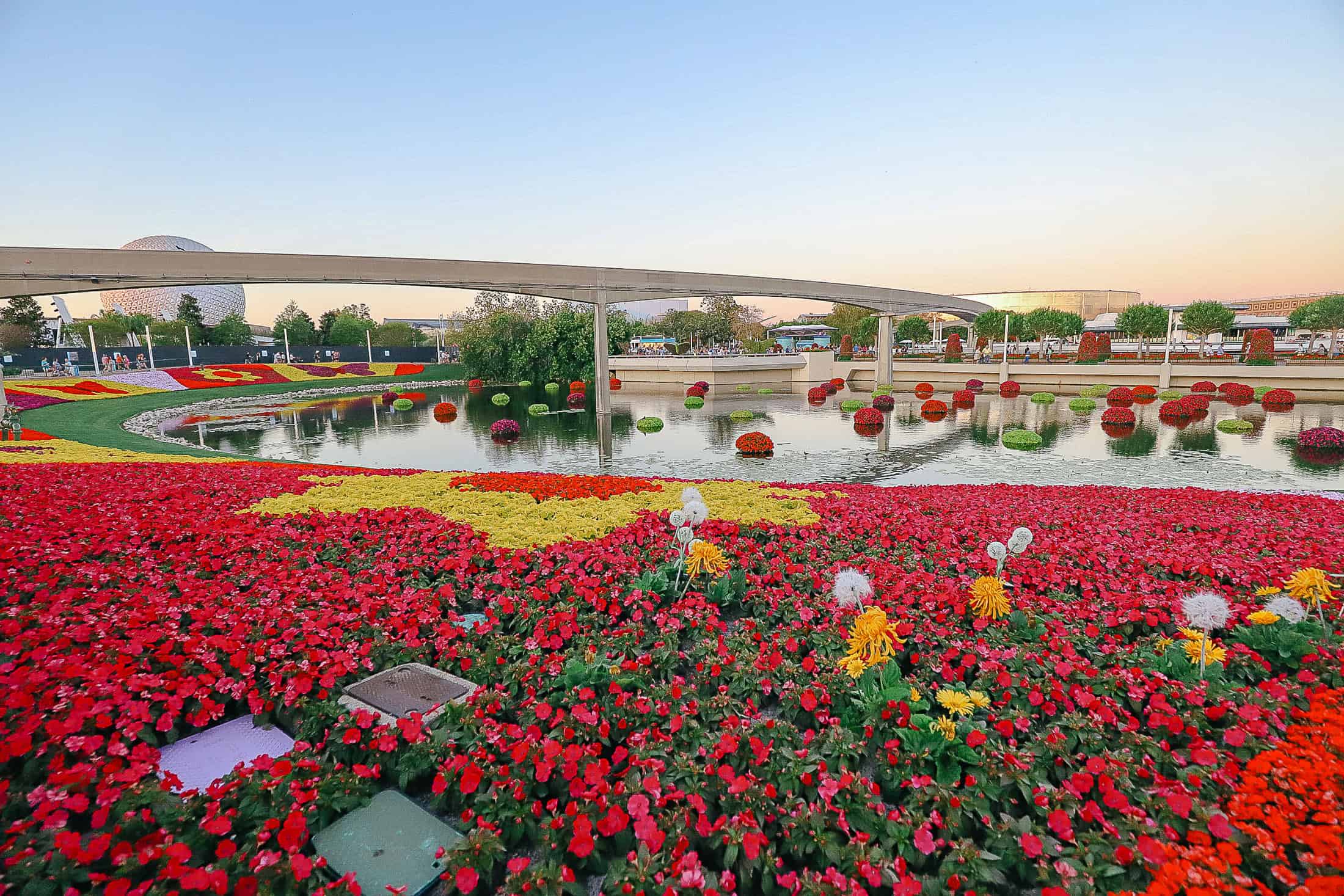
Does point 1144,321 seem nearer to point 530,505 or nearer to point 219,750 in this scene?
point 530,505

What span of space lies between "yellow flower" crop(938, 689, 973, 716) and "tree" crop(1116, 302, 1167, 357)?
55231 mm

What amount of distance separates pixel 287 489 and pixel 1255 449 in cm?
2162

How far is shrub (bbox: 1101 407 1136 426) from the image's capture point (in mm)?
21266

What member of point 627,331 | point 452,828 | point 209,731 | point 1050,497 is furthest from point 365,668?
point 627,331

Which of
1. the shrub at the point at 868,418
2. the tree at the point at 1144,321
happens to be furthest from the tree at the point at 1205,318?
the shrub at the point at 868,418

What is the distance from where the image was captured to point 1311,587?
14.0ft

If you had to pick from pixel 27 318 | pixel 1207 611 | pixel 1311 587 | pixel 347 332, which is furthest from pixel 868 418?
pixel 347 332

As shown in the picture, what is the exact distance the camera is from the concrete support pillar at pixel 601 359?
2603 centimetres

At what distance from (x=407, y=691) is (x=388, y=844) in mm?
1169

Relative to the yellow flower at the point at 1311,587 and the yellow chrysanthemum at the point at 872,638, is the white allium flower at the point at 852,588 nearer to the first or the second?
the yellow chrysanthemum at the point at 872,638

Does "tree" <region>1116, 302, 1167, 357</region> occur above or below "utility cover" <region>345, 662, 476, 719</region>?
above

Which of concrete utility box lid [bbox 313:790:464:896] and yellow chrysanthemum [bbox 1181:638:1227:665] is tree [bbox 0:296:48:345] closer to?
concrete utility box lid [bbox 313:790:464:896]

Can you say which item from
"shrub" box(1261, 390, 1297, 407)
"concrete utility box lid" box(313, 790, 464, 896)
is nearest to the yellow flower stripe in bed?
"concrete utility box lid" box(313, 790, 464, 896)

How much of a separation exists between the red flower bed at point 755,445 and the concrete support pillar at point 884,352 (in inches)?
1112
